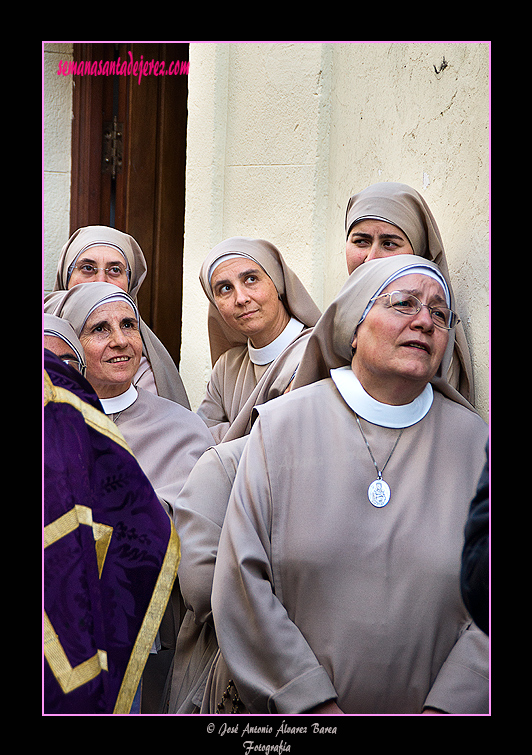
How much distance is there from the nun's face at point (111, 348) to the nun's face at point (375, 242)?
91cm

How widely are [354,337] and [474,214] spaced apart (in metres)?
0.78

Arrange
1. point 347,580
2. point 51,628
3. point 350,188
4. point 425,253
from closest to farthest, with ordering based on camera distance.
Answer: point 51,628 < point 347,580 < point 425,253 < point 350,188

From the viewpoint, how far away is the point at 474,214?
2738 mm

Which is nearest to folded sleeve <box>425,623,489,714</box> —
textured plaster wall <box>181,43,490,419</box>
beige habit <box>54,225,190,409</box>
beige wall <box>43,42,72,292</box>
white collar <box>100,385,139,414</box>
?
textured plaster wall <box>181,43,490,419</box>

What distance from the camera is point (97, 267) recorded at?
4.10 m

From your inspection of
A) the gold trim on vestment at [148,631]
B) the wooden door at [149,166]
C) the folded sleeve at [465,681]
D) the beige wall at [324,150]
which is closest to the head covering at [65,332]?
the beige wall at [324,150]

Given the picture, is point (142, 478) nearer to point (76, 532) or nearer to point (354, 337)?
point (76, 532)

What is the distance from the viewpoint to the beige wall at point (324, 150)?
9.07ft

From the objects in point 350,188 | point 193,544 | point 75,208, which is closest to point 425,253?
point 350,188

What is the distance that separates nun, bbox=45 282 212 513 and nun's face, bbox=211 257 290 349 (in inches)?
16.6

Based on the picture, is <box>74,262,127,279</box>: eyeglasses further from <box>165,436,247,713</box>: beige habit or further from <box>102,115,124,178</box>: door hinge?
<box>102,115,124,178</box>: door hinge

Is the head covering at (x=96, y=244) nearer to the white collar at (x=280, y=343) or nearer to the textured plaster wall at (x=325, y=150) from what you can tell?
the textured plaster wall at (x=325, y=150)

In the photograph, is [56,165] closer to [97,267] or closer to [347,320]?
[97,267]
